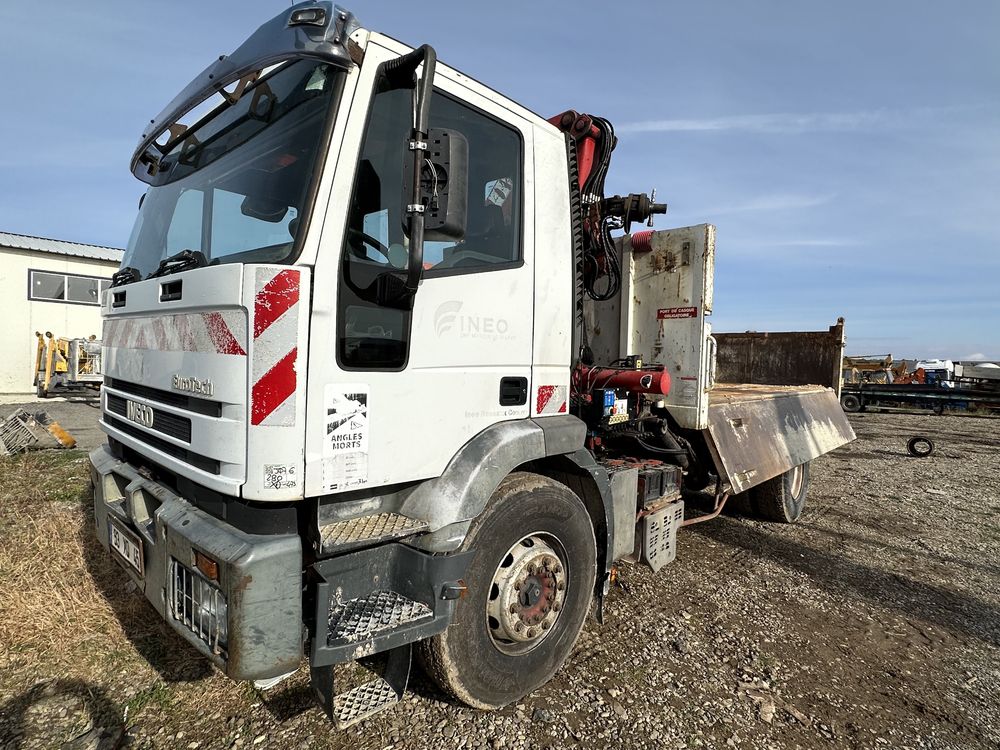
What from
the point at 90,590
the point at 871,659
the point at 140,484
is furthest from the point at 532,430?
the point at 90,590

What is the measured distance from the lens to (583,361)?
3.81 meters

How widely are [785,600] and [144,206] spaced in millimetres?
4782

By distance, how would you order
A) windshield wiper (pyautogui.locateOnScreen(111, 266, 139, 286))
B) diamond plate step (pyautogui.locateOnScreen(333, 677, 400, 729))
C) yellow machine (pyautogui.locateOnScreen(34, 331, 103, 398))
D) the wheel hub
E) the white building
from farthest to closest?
the white building < yellow machine (pyautogui.locateOnScreen(34, 331, 103, 398)) < windshield wiper (pyautogui.locateOnScreen(111, 266, 139, 286)) < the wheel hub < diamond plate step (pyautogui.locateOnScreen(333, 677, 400, 729))

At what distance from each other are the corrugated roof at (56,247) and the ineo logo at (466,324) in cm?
1784

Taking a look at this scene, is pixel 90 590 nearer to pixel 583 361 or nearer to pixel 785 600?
pixel 583 361

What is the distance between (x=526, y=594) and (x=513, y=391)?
0.97 meters

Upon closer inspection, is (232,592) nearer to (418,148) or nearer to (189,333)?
(189,333)

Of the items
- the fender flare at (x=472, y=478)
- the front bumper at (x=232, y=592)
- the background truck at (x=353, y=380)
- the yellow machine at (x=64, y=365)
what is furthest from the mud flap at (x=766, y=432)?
the yellow machine at (x=64, y=365)

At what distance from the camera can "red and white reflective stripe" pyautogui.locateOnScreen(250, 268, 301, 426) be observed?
1.91 m

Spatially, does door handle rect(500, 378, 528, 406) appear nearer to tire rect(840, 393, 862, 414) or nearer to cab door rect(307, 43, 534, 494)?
cab door rect(307, 43, 534, 494)

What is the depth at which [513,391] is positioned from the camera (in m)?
2.74

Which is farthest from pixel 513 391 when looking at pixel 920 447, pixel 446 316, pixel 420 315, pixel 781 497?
pixel 920 447

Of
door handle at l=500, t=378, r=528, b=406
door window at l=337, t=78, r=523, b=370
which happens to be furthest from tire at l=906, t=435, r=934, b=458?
door window at l=337, t=78, r=523, b=370

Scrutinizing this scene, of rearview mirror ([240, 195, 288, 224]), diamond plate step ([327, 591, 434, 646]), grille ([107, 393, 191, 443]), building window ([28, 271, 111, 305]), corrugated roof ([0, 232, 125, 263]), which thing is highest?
corrugated roof ([0, 232, 125, 263])
